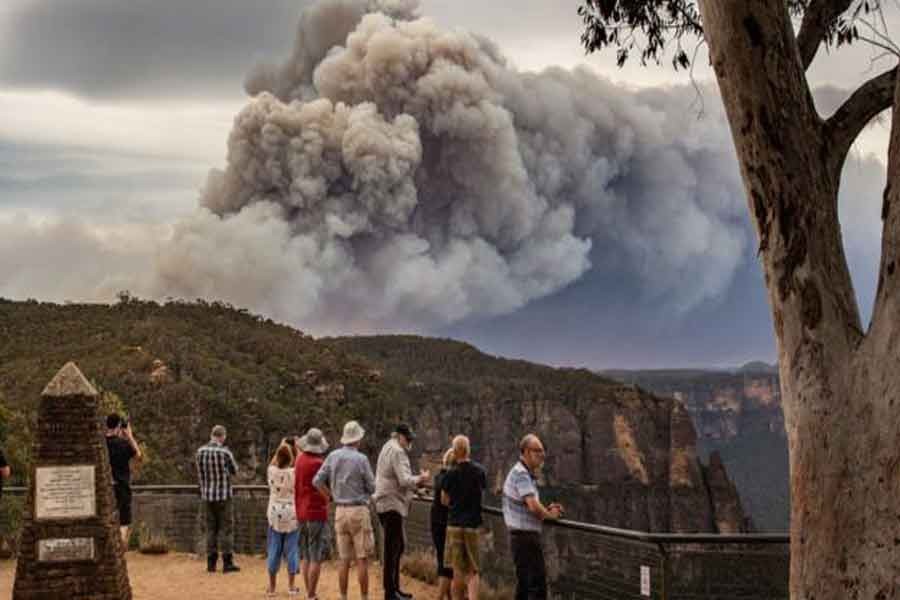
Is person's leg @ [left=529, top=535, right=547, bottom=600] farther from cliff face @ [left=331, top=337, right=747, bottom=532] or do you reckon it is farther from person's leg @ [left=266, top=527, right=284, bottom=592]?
cliff face @ [left=331, top=337, right=747, bottom=532]

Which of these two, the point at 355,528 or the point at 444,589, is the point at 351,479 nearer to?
the point at 355,528

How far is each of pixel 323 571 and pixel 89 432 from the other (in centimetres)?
451

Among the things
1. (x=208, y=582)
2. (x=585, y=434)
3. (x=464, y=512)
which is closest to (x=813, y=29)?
(x=464, y=512)

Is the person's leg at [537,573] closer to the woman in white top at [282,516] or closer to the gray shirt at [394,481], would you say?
the gray shirt at [394,481]

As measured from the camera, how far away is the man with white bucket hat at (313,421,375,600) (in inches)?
450

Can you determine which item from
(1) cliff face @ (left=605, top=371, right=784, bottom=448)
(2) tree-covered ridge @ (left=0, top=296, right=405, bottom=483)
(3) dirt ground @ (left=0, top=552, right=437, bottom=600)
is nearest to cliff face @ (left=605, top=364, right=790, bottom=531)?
(1) cliff face @ (left=605, top=371, right=784, bottom=448)

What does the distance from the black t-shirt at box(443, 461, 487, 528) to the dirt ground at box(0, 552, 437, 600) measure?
9.69 ft

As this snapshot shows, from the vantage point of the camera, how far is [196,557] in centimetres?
1728

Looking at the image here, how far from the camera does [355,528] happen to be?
11.6 metres

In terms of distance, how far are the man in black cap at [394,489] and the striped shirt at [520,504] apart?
133 cm

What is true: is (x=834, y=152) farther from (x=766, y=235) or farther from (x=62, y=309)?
(x=62, y=309)

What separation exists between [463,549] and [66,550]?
4.02 m

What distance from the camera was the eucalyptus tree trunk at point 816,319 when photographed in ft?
22.8

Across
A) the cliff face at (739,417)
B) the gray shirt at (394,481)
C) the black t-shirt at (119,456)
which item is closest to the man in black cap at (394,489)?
the gray shirt at (394,481)
